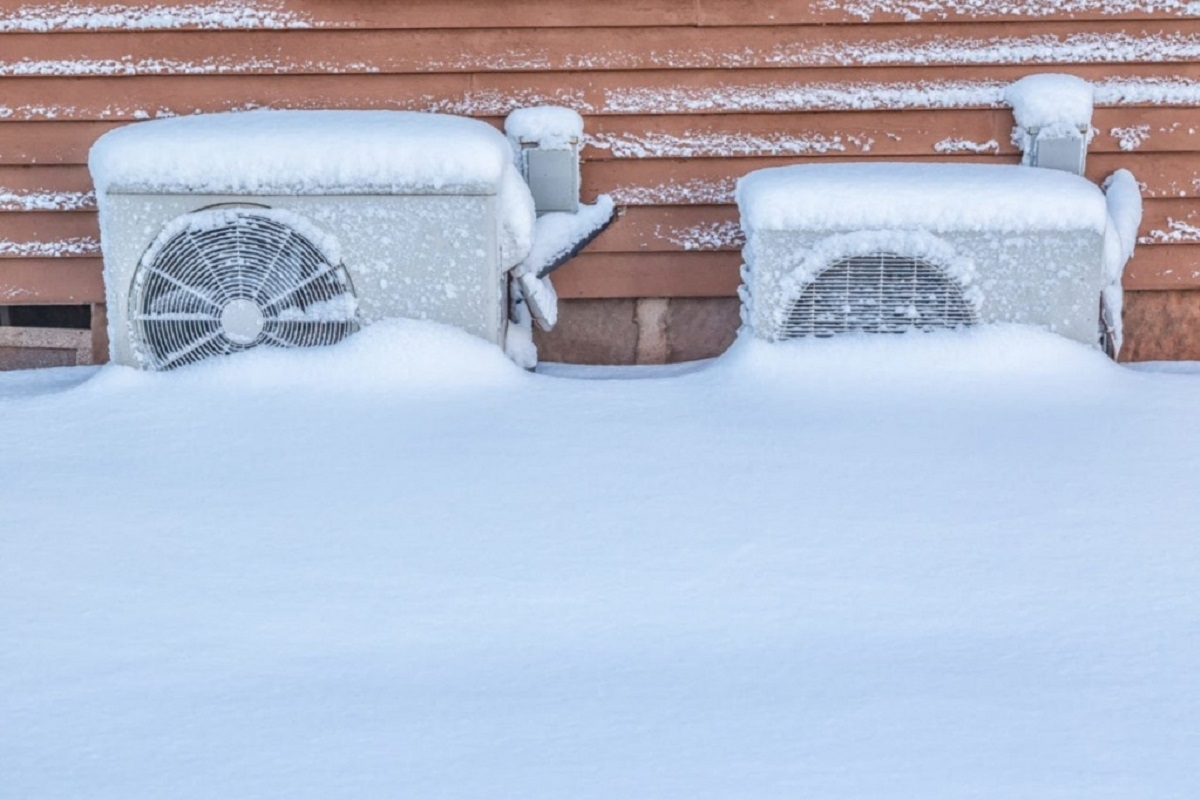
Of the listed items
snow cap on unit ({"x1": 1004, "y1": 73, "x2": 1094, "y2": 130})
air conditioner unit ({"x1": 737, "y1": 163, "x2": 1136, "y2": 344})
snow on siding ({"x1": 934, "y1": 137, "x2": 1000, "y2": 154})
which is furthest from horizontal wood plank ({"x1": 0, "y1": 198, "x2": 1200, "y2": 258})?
air conditioner unit ({"x1": 737, "y1": 163, "x2": 1136, "y2": 344})

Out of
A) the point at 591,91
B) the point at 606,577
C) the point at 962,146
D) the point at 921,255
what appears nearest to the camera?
the point at 606,577

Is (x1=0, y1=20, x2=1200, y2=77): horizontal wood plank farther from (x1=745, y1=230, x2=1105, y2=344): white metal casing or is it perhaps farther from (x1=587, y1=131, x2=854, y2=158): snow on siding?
(x1=745, y1=230, x2=1105, y2=344): white metal casing

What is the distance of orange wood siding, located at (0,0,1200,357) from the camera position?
4.82 metres

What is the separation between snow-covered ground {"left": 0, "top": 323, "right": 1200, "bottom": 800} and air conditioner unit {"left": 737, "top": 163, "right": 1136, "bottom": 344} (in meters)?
0.11

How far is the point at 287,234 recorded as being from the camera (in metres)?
4.10

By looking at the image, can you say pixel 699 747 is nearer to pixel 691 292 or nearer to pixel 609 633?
pixel 609 633

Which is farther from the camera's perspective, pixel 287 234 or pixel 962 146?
pixel 962 146

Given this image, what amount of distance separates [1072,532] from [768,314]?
1443 millimetres

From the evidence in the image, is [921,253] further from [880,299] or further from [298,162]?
[298,162]

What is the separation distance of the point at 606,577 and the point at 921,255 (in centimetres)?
183

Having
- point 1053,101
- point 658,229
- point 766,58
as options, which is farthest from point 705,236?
point 1053,101

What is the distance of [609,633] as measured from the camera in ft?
8.64

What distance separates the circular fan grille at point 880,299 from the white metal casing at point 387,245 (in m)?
1.00

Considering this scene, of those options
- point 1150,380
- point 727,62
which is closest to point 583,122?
point 727,62
